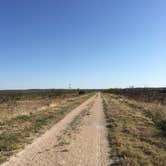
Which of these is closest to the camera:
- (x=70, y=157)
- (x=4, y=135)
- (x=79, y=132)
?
(x=70, y=157)

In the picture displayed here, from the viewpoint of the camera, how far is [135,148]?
9172 millimetres

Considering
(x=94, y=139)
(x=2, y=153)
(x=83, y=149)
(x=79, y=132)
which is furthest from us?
(x=79, y=132)

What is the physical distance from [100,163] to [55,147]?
262 centimetres

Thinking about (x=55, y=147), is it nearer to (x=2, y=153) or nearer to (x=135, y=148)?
(x=2, y=153)

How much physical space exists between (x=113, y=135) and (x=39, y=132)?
12.7ft

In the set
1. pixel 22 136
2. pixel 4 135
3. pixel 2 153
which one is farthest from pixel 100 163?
pixel 4 135

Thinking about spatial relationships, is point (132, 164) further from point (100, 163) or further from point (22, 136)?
point (22, 136)

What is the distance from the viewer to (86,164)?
7.32 m

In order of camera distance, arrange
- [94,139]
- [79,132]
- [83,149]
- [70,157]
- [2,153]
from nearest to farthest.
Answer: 1. [70,157]
2. [2,153]
3. [83,149]
4. [94,139]
5. [79,132]

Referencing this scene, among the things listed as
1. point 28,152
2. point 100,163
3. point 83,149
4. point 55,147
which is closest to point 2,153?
point 28,152

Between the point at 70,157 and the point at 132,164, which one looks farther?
the point at 70,157

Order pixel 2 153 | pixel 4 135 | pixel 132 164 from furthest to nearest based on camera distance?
pixel 4 135 < pixel 2 153 < pixel 132 164

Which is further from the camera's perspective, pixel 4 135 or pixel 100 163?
pixel 4 135

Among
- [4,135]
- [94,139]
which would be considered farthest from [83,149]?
[4,135]
